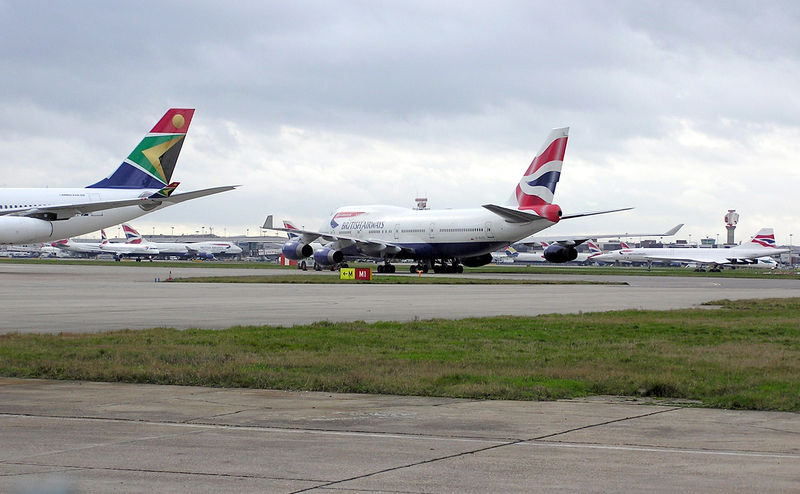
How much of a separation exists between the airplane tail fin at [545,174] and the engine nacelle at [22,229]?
2967 centimetres

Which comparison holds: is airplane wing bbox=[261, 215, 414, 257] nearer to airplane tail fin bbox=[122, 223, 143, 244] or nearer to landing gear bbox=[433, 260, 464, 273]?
landing gear bbox=[433, 260, 464, 273]

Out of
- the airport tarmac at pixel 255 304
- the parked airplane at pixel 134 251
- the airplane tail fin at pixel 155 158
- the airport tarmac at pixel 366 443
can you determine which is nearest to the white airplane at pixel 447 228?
the airplane tail fin at pixel 155 158

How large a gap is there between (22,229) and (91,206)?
354cm

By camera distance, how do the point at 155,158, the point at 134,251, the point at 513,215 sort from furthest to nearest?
the point at 134,251 < the point at 513,215 < the point at 155,158

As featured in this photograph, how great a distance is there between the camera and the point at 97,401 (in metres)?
11.1

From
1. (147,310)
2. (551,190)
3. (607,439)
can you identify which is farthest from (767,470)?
(551,190)

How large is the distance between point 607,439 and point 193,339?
1031 centimetres

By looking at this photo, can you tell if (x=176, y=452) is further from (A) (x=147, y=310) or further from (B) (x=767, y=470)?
(A) (x=147, y=310)

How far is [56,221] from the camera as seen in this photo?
52.6 meters

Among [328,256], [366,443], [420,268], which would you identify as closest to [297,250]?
[328,256]

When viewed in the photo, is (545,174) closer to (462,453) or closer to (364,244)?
(364,244)

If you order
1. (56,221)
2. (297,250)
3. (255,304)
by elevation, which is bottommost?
(255,304)

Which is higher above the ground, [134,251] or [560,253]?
[134,251]

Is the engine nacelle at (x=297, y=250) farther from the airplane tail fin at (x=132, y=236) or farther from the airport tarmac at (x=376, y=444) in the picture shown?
the airplane tail fin at (x=132, y=236)
